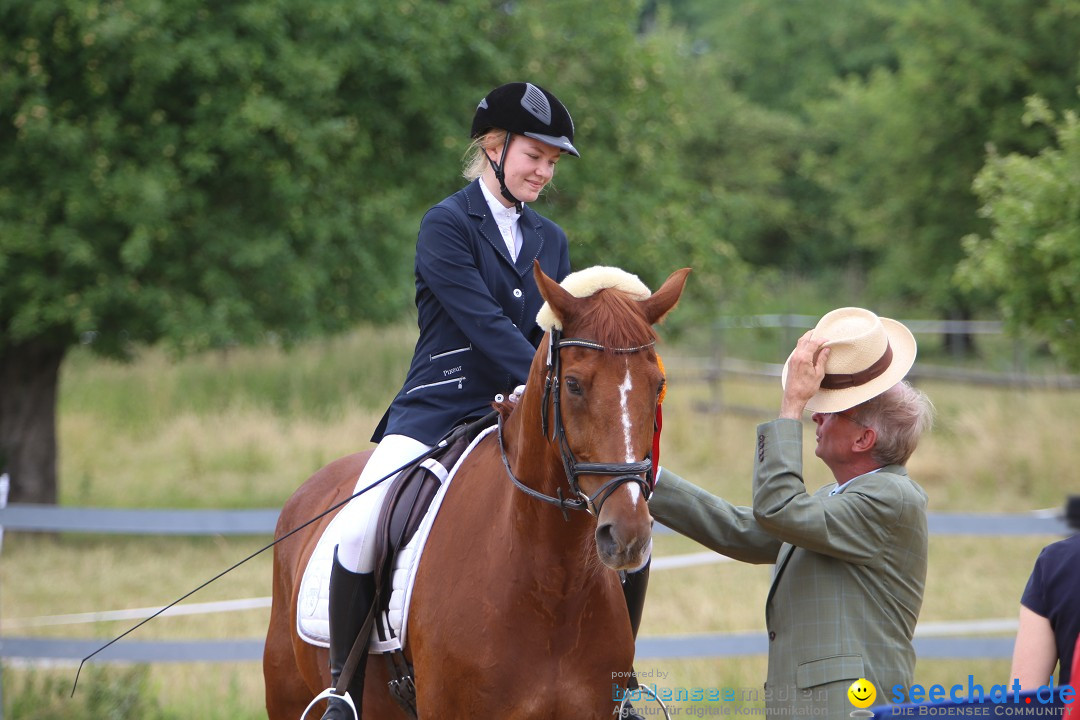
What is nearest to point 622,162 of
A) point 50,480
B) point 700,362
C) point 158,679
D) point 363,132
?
point 363,132

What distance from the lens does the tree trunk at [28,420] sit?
1234 cm

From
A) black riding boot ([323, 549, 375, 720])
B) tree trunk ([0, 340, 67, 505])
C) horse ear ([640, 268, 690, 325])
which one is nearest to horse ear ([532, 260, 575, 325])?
horse ear ([640, 268, 690, 325])

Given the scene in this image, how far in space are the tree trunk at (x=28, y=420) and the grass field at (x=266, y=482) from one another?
1.96 feet

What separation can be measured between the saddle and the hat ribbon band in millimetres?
1115

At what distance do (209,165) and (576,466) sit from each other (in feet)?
26.7

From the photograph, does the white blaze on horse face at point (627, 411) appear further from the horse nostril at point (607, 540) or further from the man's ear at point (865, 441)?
the man's ear at point (865, 441)

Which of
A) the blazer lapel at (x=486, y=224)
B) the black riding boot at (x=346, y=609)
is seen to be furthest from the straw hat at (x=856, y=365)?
the black riding boot at (x=346, y=609)

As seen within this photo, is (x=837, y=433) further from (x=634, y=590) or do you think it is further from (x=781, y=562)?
(x=634, y=590)

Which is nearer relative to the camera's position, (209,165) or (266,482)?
(209,165)

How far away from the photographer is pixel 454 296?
3.62 metres

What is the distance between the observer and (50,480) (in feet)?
41.3

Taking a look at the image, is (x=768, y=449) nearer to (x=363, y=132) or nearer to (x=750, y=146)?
(x=363, y=132)

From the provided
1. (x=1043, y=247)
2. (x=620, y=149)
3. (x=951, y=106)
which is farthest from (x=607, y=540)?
(x=951, y=106)

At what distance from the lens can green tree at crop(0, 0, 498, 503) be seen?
Answer: 996cm
